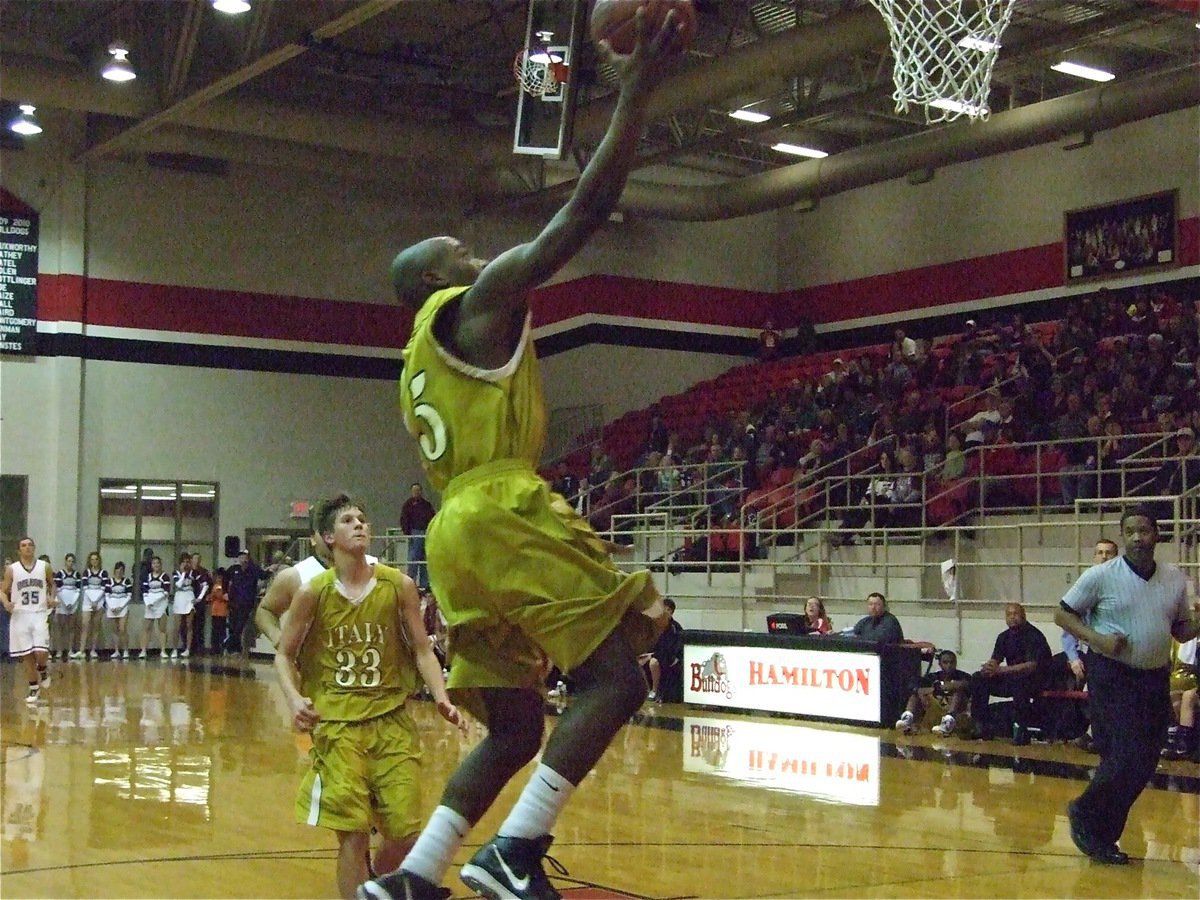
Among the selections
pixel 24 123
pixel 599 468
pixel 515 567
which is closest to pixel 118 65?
pixel 24 123

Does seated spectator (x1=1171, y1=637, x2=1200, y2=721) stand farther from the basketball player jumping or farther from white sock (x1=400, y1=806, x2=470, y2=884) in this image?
white sock (x1=400, y1=806, x2=470, y2=884)

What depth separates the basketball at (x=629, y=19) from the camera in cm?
377

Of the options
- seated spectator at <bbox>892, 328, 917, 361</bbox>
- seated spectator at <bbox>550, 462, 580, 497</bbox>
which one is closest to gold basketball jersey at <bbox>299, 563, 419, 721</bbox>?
seated spectator at <bbox>550, 462, 580, 497</bbox>

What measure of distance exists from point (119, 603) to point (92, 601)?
0.54 m

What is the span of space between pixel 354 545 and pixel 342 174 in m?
22.5

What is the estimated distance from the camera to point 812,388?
24.6 m

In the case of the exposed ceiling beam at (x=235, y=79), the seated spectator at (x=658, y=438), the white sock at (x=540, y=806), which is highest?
the exposed ceiling beam at (x=235, y=79)

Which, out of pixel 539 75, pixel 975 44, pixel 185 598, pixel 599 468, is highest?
pixel 539 75

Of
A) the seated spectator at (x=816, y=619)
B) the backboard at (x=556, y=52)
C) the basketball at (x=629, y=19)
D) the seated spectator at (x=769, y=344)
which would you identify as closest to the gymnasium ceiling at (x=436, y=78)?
the seated spectator at (x=769, y=344)

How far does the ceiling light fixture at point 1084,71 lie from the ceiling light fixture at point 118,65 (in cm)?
1314

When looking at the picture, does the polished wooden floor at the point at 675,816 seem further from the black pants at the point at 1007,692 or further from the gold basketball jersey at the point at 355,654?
the gold basketball jersey at the point at 355,654

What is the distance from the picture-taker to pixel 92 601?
25.4 meters

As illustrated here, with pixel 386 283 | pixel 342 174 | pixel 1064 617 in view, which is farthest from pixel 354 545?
pixel 386 283

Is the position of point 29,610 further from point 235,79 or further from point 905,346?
point 905,346
